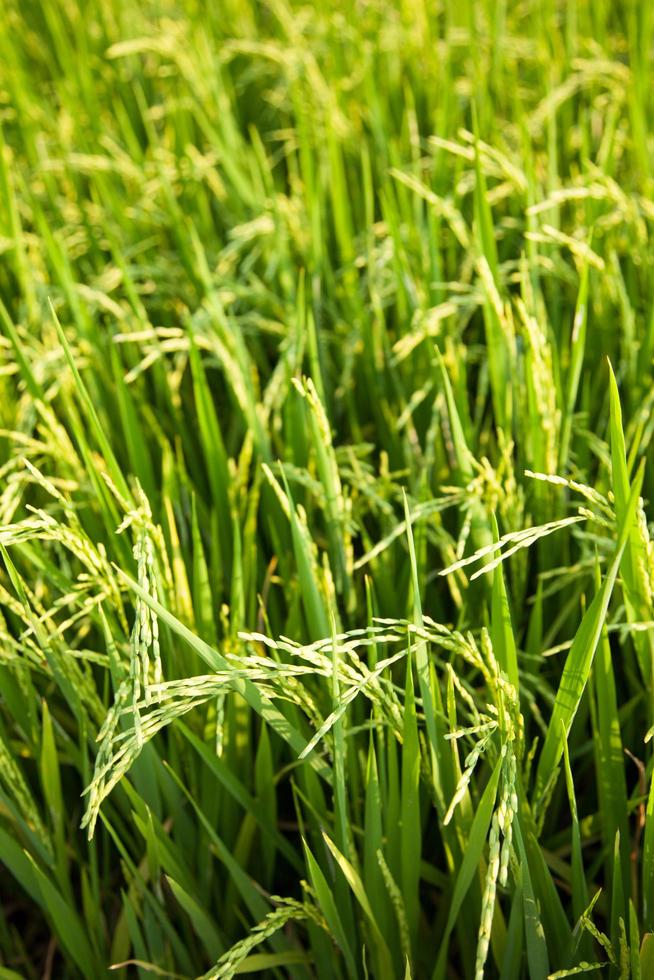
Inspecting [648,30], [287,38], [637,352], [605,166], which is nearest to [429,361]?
[637,352]

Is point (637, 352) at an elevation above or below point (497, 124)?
below

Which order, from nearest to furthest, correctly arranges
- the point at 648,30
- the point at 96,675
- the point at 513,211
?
the point at 96,675
the point at 513,211
the point at 648,30

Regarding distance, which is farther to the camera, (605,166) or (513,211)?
(513,211)

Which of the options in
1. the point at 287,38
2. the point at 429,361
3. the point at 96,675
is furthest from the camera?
the point at 287,38

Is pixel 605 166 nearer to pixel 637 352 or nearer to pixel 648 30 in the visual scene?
pixel 637 352

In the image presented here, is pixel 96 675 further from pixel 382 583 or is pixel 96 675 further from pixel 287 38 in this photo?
pixel 287 38

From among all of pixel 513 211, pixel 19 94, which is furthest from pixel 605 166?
pixel 19 94

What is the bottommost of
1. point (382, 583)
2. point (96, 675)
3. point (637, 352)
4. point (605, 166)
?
point (96, 675)
